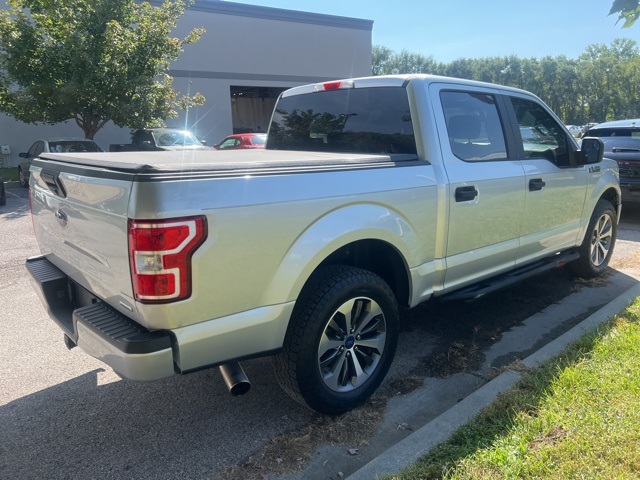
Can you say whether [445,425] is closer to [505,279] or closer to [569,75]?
[505,279]

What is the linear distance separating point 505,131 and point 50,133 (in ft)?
67.5

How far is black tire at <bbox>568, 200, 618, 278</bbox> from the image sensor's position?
5271 mm

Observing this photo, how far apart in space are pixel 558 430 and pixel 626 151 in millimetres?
8129

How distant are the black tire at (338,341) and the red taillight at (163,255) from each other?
76 centimetres

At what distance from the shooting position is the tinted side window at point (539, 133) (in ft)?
14.2

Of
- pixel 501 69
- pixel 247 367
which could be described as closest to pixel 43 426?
pixel 247 367

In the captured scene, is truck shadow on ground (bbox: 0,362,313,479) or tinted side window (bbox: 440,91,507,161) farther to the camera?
tinted side window (bbox: 440,91,507,161)

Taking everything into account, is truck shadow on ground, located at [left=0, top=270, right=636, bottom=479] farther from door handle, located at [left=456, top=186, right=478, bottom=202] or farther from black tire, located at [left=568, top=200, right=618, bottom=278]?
black tire, located at [left=568, top=200, right=618, bottom=278]

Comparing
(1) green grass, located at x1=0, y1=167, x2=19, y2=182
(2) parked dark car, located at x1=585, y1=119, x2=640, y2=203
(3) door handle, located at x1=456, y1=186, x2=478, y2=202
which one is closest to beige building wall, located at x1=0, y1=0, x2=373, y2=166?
(1) green grass, located at x1=0, y1=167, x2=19, y2=182

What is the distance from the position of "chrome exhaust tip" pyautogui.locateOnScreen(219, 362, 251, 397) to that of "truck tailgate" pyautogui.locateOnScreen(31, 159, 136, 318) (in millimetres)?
548

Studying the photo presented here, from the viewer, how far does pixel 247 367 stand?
371 centimetres

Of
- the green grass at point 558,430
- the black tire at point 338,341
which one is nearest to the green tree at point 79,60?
the black tire at point 338,341

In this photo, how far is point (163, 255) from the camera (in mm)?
2131

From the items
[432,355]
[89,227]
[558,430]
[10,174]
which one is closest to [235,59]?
[10,174]
